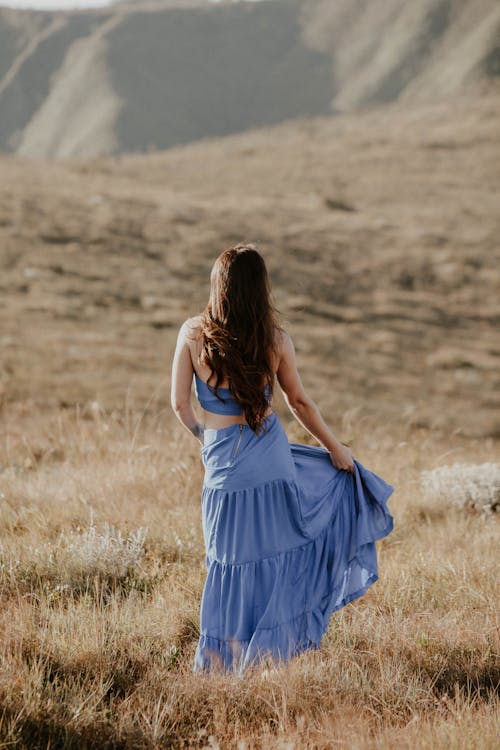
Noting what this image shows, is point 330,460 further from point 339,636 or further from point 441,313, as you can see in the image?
point 441,313

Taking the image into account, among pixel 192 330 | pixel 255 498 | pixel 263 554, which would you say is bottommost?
pixel 263 554

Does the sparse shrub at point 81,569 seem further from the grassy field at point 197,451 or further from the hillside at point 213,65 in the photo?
the hillside at point 213,65

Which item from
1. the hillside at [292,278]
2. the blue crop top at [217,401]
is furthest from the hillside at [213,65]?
the blue crop top at [217,401]

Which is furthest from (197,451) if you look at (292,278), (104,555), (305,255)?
(305,255)

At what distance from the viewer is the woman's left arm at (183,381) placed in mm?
3451

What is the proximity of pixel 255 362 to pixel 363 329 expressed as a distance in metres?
17.2

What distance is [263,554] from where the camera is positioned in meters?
3.43

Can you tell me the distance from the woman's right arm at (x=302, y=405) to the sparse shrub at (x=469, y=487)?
6.69 feet

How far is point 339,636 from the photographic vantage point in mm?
3562

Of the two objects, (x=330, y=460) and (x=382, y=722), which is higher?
(x=330, y=460)

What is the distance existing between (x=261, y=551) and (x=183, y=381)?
0.86 m

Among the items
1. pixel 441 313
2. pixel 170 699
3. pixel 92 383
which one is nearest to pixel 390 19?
pixel 441 313

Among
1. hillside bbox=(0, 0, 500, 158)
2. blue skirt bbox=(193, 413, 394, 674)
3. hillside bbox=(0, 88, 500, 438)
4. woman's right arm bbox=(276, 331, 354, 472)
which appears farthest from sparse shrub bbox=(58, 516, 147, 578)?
hillside bbox=(0, 0, 500, 158)

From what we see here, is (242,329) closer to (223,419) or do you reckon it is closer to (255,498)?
(223,419)
